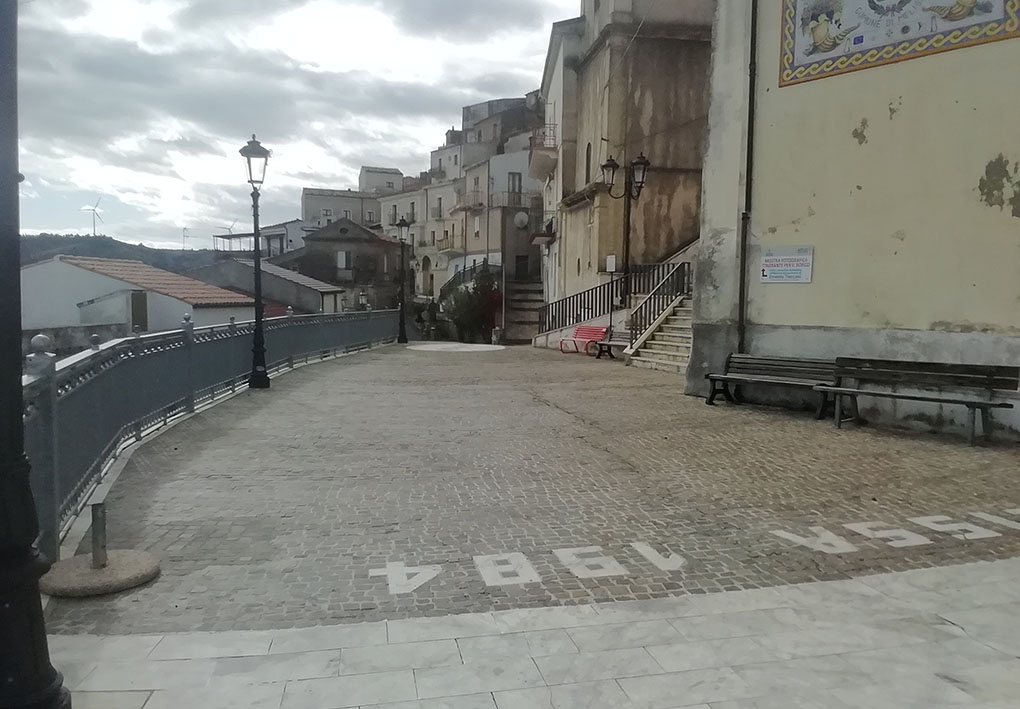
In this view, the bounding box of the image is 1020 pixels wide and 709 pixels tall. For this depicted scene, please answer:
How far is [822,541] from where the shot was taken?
517 centimetres

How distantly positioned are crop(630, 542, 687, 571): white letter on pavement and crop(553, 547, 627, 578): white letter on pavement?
254 mm

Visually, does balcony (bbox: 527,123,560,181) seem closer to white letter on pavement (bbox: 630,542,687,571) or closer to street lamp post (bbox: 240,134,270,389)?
street lamp post (bbox: 240,134,270,389)

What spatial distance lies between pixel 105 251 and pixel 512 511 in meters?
40.9

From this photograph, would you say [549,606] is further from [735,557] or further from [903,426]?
[903,426]

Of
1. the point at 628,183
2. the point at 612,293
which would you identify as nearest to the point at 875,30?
the point at 628,183

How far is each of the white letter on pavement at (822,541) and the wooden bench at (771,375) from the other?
4690mm

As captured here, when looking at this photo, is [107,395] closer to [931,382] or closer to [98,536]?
[98,536]

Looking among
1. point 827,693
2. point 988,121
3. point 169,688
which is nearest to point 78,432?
point 169,688

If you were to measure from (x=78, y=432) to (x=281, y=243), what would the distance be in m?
66.6

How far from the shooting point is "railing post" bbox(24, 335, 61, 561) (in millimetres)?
4457

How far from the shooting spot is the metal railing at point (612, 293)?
23141mm

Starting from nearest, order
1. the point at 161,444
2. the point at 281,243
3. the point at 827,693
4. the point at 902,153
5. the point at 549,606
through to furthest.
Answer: the point at 827,693, the point at 549,606, the point at 161,444, the point at 902,153, the point at 281,243

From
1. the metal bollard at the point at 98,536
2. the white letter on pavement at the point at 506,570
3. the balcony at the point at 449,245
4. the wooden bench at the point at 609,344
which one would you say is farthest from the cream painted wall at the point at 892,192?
the balcony at the point at 449,245

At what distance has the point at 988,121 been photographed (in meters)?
8.49
